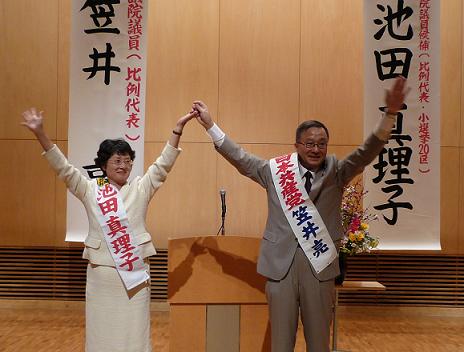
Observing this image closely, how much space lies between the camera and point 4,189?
570 cm

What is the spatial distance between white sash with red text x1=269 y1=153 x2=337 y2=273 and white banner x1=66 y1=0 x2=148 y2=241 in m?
1.98

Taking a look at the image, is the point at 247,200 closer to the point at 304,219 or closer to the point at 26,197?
the point at 26,197

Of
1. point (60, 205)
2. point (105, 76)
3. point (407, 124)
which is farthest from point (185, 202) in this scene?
point (407, 124)

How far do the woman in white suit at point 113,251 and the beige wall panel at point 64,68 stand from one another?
3.02m

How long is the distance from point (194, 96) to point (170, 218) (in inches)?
45.4

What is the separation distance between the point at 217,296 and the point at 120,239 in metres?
0.57

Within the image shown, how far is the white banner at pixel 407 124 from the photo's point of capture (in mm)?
4734

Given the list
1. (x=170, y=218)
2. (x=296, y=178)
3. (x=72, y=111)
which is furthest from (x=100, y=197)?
(x=170, y=218)

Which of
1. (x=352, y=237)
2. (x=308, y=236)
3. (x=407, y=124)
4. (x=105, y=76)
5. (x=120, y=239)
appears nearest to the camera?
(x=308, y=236)

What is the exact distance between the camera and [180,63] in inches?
224

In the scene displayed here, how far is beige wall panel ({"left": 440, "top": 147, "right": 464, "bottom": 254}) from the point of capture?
5668 mm

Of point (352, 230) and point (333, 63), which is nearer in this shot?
point (352, 230)

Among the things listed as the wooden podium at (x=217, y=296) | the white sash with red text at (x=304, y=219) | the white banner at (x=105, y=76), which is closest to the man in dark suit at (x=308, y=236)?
the white sash with red text at (x=304, y=219)

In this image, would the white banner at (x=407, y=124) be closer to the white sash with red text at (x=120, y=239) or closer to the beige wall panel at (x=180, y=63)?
the beige wall panel at (x=180, y=63)
